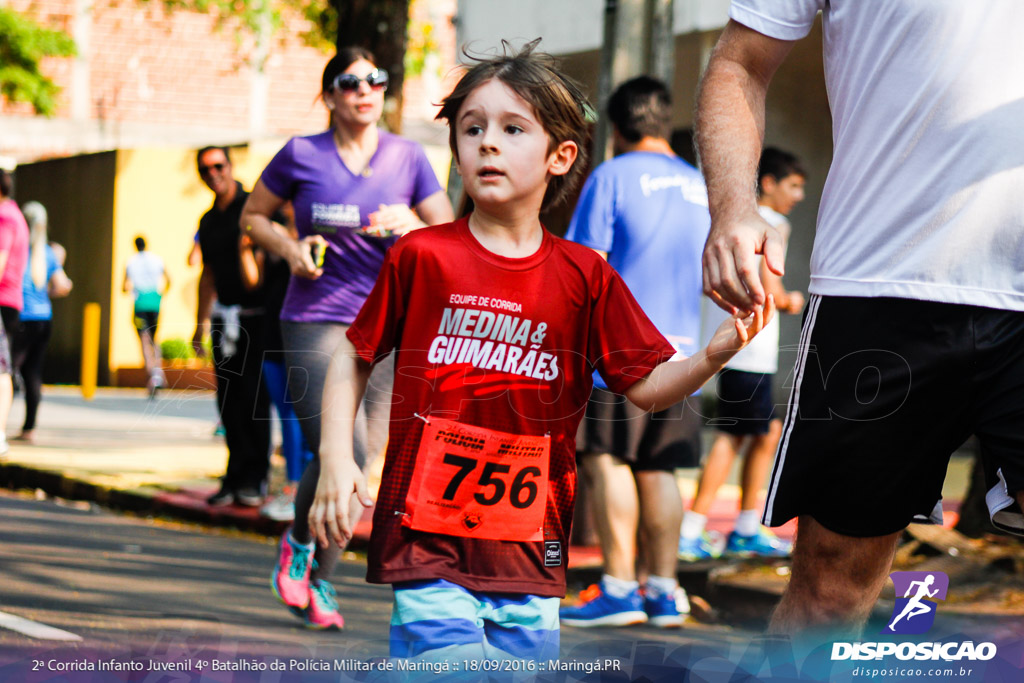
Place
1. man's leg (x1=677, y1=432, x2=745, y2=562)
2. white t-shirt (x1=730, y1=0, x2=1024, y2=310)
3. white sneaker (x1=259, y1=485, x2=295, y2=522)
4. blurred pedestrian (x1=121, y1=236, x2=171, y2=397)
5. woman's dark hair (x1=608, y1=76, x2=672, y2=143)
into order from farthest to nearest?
blurred pedestrian (x1=121, y1=236, x2=171, y2=397) → white sneaker (x1=259, y1=485, x2=295, y2=522) → man's leg (x1=677, y1=432, x2=745, y2=562) → woman's dark hair (x1=608, y1=76, x2=672, y2=143) → white t-shirt (x1=730, y1=0, x2=1024, y2=310)

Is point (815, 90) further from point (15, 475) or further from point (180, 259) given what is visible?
point (180, 259)

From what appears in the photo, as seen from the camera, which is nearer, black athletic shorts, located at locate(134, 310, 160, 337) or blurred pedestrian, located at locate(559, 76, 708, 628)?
blurred pedestrian, located at locate(559, 76, 708, 628)

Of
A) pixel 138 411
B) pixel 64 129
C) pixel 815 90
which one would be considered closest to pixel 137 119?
pixel 64 129

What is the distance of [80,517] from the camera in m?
7.99

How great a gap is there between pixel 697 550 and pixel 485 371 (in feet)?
13.5

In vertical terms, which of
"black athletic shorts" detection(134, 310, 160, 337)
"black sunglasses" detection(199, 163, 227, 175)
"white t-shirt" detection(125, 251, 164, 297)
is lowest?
"black athletic shorts" detection(134, 310, 160, 337)

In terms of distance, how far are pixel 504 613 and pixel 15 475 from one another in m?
7.36

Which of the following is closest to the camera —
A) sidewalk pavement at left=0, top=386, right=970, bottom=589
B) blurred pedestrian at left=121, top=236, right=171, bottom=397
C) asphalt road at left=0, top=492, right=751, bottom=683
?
asphalt road at left=0, top=492, right=751, bottom=683

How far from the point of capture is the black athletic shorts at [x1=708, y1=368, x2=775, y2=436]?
6926 mm

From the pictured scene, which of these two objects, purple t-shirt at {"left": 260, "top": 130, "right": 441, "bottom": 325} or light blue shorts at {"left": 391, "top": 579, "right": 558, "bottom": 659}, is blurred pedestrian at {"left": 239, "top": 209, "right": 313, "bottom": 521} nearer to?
purple t-shirt at {"left": 260, "top": 130, "right": 441, "bottom": 325}

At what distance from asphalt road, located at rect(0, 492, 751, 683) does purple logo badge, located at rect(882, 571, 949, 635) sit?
2.22 feet

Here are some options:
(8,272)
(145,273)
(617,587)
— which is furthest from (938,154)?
(145,273)

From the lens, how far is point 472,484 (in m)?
2.89

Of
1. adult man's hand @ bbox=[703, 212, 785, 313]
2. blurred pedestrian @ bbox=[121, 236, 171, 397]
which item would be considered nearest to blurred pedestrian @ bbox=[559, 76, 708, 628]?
adult man's hand @ bbox=[703, 212, 785, 313]
